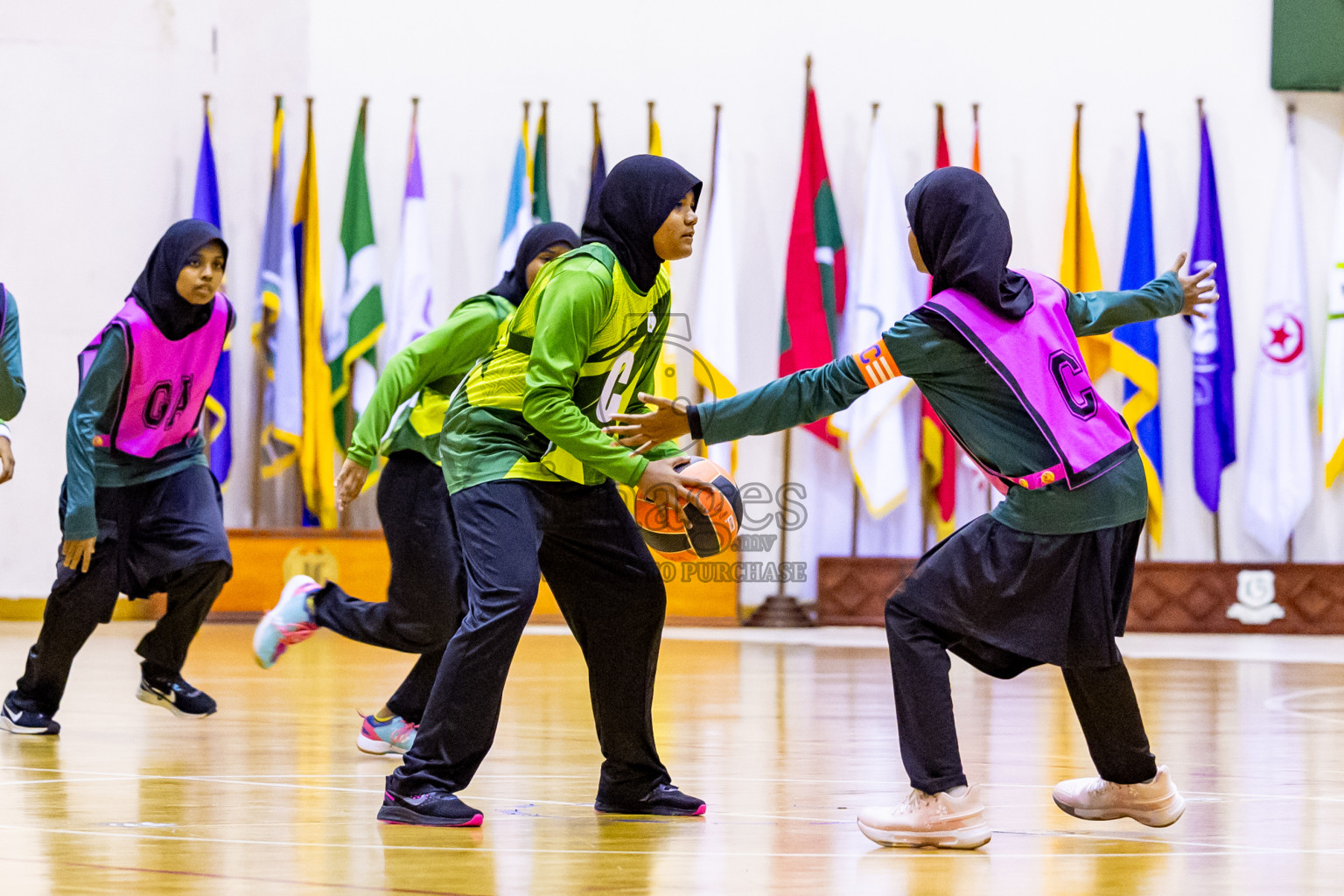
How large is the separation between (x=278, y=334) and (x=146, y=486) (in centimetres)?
545

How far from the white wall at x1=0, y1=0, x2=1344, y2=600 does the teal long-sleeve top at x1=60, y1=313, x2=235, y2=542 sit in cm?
577

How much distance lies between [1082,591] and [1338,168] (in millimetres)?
8640

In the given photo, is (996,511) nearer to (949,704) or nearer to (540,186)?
(949,704)

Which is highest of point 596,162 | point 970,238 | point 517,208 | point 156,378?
point 596,162

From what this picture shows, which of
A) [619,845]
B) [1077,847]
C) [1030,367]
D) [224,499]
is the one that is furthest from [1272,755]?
[224,499]

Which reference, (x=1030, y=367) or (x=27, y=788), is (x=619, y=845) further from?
(x=27, y=788)

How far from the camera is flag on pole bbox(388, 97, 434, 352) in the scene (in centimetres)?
1040

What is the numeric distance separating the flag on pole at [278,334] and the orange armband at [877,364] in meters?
7.78

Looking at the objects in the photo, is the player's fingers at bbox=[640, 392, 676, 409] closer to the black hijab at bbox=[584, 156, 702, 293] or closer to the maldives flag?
the black hijab at bbox=[584, 156, 702, 293]

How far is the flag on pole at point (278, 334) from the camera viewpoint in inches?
409

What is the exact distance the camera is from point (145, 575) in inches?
198

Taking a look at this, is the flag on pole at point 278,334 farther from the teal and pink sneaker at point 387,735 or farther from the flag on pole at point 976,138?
the teal and pink sneaker at point 387,735

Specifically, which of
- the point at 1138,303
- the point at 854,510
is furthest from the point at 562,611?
the point at 854,510

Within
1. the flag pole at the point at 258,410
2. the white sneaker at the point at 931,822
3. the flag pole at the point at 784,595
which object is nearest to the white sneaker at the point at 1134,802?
the white sneaker at the point at 931,822
